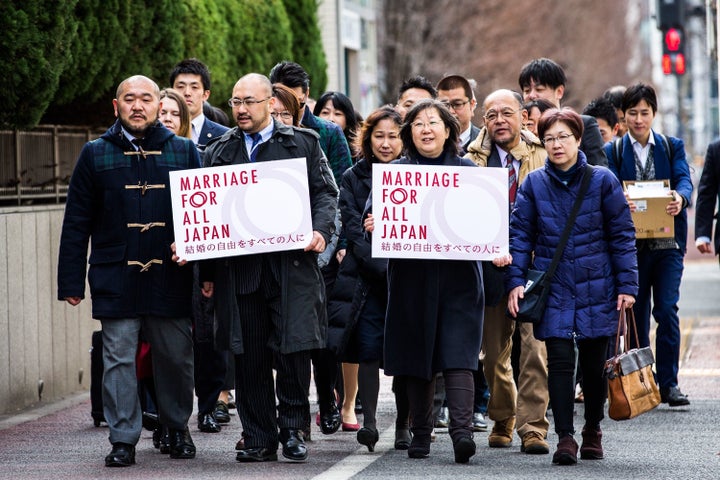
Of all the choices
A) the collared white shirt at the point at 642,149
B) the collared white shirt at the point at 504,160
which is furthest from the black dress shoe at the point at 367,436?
the collared white shirt at the point at 642,149

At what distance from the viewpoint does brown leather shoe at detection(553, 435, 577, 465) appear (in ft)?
28.7

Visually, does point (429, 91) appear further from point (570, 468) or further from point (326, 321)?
point (570, 468)

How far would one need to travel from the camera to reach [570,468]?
28.4 ft

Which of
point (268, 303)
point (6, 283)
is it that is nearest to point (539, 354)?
point (268, 303)

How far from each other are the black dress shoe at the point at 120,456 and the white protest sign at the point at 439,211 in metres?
1.62

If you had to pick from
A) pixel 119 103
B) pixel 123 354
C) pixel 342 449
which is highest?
pixel 119 103

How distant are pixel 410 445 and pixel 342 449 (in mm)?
504

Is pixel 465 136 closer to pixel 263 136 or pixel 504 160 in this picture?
pixel 504 160

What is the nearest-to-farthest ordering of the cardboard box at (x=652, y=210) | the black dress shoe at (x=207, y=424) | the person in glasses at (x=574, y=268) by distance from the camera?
the person in glasses at (x=574, y=268) < the black dress shoe at (x=207, y=424) < the cardboard box at (x=652, y=210)

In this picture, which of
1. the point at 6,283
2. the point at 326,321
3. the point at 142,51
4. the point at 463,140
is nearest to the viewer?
the point at 326,321

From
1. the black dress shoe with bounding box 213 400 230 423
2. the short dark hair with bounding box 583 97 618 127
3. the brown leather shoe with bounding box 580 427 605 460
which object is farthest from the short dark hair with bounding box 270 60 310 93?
the brown leather shoe with bounding box 580 427 605 460

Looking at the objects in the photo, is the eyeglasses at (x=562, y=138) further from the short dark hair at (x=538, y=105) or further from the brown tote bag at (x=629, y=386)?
the short dark hair at (x=538, y=105)

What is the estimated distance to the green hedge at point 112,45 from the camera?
1102 centimetres

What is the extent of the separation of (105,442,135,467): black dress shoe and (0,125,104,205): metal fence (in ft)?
12.6
